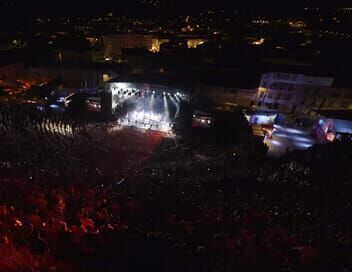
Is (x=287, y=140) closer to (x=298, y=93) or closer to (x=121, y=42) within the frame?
(x=298, y=93)

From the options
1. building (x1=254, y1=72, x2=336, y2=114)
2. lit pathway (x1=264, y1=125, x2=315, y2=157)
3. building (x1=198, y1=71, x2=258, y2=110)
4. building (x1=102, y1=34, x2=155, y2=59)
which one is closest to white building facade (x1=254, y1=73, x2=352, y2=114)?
building (x1=254, y1=72, x2=336, y2=114)

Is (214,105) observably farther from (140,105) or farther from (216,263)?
(216,263)

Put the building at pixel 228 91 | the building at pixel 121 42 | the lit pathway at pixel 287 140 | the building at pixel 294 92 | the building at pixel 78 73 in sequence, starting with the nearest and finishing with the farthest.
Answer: the lit pathway at pixel 287 140 < the building at pixel 294 92 < the building at pixel 228 91 < the building at pixel 78 73 < the building at pixel 121 42

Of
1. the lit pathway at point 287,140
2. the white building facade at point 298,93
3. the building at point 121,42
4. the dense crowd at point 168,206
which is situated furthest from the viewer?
the building at point 121,42

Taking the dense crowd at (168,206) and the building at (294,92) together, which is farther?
the building at (294,92)

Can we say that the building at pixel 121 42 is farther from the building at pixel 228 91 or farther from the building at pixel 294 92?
the building at pixel 294 92

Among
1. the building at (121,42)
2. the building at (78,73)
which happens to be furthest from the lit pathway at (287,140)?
the building at (121,42)

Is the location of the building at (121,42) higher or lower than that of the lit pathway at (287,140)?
higher
